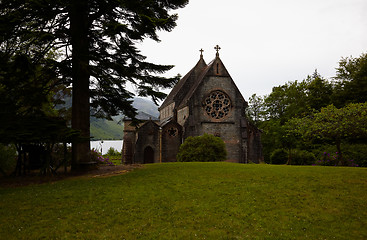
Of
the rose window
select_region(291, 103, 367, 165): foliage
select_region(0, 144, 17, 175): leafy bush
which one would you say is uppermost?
the rose window

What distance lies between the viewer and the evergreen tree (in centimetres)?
1118

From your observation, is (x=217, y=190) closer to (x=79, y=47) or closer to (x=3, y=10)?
(x=79, y=47)

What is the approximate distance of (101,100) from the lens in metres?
14.2

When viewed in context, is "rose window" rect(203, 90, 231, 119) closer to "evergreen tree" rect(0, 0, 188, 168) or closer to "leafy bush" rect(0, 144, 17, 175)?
"evergreen tree" rect(0, 0, 188, 168)

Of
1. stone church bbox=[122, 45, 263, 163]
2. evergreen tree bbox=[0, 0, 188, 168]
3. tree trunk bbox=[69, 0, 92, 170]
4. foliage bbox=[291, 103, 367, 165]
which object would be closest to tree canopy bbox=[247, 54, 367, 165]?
foliage bbox=[291, 103, 367, 165]

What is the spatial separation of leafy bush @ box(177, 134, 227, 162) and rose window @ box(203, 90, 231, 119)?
8940 millimetres

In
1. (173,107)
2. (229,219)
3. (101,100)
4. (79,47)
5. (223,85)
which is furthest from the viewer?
(173,107)

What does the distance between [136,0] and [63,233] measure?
10.5 m

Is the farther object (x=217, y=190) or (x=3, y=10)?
(x=3, y=10)

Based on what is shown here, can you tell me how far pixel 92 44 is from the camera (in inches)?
579

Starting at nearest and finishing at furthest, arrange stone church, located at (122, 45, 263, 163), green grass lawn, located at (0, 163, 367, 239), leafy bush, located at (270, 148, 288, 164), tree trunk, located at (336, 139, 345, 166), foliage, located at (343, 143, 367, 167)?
green grass lawn, located at (0, 163, 367, 239) < tree trunk, located at (336, 139, 345, 166) < foliage, located at (343, 143, 367, 167) < stone church, located at (122, 45, 263, 163) < leafy bush, located at (270, 148, 288, 164)

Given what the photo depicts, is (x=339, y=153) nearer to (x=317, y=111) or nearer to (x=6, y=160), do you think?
(x=317, y=111)

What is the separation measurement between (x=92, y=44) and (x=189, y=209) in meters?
12.0

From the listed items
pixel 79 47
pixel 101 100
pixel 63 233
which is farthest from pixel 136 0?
pixel 63 233
